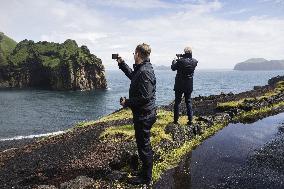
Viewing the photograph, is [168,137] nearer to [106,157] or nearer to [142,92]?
[106,157]

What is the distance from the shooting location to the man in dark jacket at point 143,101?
10.9m

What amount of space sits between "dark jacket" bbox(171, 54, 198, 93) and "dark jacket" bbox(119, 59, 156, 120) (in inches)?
270

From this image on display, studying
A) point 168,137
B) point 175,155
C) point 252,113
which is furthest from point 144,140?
point 252,113

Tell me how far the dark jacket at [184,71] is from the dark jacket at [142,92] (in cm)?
686

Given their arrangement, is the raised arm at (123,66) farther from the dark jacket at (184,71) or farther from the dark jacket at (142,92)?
the dark jacket at (184,71)

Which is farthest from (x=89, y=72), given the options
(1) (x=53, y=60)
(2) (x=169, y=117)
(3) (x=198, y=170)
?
(3) (x=198, y=170)

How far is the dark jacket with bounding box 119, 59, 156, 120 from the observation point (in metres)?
10.9

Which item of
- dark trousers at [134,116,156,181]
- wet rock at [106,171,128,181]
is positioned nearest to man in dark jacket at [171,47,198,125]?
wet rock at [106,171,128,181]

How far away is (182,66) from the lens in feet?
58.6

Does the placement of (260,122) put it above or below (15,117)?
→ above

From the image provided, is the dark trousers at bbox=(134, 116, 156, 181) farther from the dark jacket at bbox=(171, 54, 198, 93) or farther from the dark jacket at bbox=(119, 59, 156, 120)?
the dark jacket at bbox=(171, 54, 198, 93)

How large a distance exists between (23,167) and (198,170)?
10.1 m

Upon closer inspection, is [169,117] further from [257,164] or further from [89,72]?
[89,72]

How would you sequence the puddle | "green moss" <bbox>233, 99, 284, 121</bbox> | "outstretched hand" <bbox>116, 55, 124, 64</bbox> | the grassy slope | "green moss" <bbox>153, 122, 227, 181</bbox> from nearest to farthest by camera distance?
the puddle < "outstretched hand" <bbox>116, 55, 124, 64</bbox> < "green moss" <bbox>153, 122, 227, 181</bbox> < the grassy slope < "green moss" <bbox>233, 99, 284, 121</bbox>
